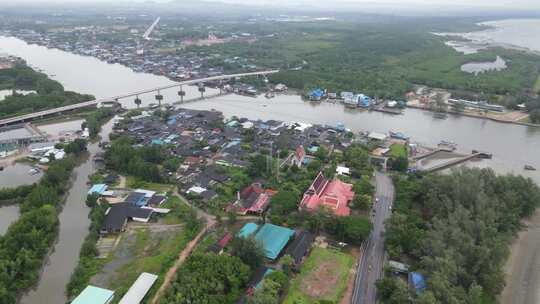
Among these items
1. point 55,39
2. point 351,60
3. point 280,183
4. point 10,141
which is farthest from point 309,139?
point 55,39

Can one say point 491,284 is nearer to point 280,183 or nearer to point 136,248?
point 280,183

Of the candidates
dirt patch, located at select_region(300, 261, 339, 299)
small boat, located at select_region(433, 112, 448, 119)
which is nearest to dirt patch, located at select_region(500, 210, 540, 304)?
dirt patch, located at select_region(300, 261, 339, 299)

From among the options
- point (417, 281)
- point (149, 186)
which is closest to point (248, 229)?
point (417, 281)

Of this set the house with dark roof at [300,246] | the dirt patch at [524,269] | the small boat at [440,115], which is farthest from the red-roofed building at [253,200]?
the small boat at [440,115]

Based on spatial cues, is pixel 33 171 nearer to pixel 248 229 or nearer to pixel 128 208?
pixel 128 208

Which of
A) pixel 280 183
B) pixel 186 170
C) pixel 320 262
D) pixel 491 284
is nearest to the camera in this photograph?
pixel 491 284

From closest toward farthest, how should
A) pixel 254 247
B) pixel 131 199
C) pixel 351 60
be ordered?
1. pixel 254 247
2. pixel 131 199
3. pixel 351 60

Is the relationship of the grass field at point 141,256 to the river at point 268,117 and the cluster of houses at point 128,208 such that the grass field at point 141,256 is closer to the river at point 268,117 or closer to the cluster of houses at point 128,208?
the cluster of houses at point 128,208
